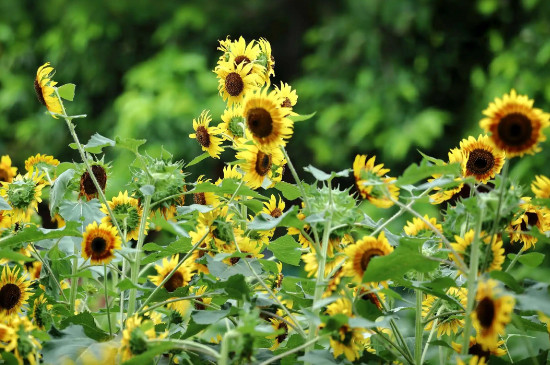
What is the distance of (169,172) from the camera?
3.00ft

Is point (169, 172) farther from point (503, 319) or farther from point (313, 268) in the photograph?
point (503, 319)

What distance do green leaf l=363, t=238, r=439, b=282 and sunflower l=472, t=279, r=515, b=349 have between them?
0.21 feet

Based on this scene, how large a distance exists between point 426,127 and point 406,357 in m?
3.17

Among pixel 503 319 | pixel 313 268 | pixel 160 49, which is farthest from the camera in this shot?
pixel 160 49

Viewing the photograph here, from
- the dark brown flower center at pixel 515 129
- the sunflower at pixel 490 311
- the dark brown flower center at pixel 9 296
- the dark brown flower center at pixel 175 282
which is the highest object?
the dark brown flower center at pixel 515 129

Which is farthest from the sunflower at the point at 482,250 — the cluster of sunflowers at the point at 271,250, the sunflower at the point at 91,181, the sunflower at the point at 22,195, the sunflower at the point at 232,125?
the sunflower at the point at 22,195

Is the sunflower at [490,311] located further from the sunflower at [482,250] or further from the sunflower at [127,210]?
the sunflower at [127,210]

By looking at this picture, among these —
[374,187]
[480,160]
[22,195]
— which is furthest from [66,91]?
[480,160]

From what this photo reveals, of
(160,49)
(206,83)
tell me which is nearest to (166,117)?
(206,83)

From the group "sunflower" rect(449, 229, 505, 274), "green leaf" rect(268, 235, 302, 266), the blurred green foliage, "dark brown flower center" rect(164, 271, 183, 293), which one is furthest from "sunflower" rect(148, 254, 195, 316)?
the blurred green foliage

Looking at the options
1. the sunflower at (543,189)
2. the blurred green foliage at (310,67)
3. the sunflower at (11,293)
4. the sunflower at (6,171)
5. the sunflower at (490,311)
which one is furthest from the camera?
the blurred green foliage at (310,67)

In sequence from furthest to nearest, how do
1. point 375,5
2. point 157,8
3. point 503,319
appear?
point 157,8 < point 375,5 < point 503,319

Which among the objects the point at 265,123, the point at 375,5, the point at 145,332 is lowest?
the point at 145,332

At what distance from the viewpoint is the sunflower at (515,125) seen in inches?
28.3
